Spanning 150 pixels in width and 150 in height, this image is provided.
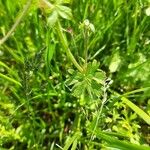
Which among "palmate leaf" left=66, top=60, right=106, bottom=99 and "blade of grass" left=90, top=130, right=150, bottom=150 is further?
"palmate leaf" left=66, top=60, right=106, bottom=99

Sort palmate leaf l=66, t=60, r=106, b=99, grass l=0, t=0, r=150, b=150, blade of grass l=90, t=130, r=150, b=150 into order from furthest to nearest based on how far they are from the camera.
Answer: grass l=0, t=0, r=150, b=150, palmate leaf l=66, t=60, r=106, b=99, blade of grass l=90, t=130, r=150, b=150

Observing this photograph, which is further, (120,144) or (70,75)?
(70,75)

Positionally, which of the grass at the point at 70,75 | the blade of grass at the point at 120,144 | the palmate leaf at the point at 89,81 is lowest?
the blade of grass at the point at 120,144

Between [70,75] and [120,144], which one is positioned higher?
[70,75]

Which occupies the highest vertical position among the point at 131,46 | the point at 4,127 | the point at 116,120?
the point at 131,46

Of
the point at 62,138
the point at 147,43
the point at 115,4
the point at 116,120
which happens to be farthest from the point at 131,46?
the point at 62,138

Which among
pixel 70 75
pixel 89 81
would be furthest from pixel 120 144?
pixel 70 75

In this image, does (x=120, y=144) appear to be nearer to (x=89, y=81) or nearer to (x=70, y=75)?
(x=89, y=81)

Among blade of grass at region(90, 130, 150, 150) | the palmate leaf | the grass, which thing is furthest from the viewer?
the grass

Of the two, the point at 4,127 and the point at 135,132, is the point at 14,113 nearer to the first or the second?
the point at 4,127

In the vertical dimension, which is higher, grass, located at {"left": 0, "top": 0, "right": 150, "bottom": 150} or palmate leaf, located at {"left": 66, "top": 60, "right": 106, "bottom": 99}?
grass, located at {"left": 0, "top": 0, "right": 150, "bottom": 150}

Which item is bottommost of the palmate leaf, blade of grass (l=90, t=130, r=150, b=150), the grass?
blade of grass (l=90, t=130, r=150, b=150)
